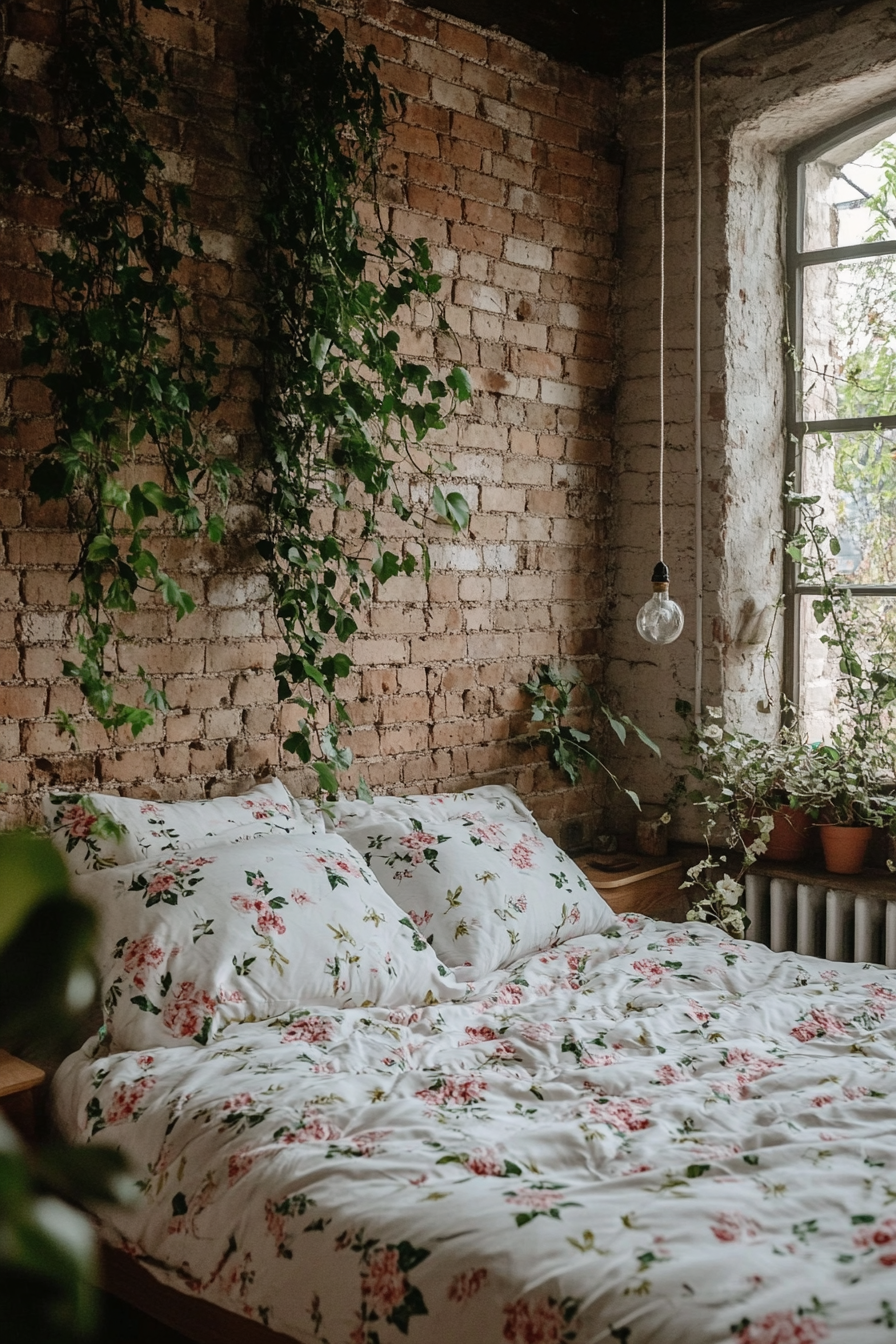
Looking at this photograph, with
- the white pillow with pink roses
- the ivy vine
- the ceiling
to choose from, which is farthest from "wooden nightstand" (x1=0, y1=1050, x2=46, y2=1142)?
the ceiling

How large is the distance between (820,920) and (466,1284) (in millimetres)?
2341

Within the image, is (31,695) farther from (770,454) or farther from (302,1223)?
(770,454)

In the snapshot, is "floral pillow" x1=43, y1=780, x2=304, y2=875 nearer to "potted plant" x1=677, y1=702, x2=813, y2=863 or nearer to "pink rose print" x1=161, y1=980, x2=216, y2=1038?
"pink rose print" x1=161, y1=980, x2=216, y2=1038

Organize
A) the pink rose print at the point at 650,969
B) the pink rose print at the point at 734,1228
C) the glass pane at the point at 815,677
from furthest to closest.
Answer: the glass pane at the point at 815,677
the pink rose print at the point at 650,969
the pink rose print at the point at 734,1228

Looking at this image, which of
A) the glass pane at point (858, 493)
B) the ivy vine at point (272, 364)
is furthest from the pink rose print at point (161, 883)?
the glass pane at point (858, 493)

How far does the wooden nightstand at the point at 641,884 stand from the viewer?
11.3 feet

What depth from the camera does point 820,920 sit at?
3531 mm

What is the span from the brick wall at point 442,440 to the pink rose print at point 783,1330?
173cm

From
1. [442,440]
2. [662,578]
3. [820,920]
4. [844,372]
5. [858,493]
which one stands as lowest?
[820,920]

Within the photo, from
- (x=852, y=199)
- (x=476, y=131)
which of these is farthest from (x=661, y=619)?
(x=852, y=199)

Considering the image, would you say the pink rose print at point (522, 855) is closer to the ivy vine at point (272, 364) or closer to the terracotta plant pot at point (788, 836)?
the ivy vine at point (272, 364)

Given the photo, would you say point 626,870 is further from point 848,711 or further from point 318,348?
point 318,348

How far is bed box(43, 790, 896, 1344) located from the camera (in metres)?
1.41

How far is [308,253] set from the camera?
2.78 m
